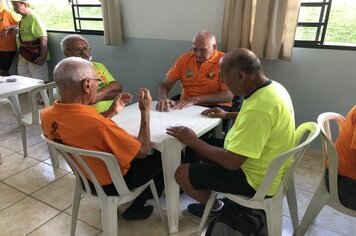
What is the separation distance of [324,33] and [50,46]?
147 inches

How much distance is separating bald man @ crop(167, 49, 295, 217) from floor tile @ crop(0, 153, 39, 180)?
170cm

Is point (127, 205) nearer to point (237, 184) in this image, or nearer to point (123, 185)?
point (123, 185)

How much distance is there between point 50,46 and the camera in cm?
429

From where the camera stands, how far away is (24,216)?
6.20 ft

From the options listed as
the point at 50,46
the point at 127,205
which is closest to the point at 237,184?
the point at 127,205

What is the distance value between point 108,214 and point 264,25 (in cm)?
198

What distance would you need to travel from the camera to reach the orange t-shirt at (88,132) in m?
1.20

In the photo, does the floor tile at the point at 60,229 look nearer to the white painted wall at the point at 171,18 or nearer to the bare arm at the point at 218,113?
the bare arm at the point at 218,113

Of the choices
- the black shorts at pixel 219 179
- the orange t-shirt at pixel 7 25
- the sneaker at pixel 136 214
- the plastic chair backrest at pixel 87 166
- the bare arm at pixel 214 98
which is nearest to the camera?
the plastic chair backrest at pixel 87 166

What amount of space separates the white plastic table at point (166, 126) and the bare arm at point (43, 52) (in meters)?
2.74

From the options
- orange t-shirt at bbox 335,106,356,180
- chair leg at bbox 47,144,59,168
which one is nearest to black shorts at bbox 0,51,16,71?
chair leg at bbox 47,144,59,168

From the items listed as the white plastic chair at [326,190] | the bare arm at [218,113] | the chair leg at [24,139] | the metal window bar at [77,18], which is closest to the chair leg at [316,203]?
the white plastic chair at [326,190]

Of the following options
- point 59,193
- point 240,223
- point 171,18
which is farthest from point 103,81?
point 240,223

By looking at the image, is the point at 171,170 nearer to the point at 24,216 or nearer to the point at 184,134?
Answer: the point at 184,134
